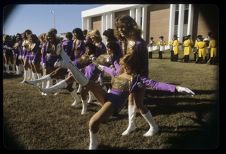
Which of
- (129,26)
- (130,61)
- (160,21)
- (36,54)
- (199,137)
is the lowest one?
(199,137)

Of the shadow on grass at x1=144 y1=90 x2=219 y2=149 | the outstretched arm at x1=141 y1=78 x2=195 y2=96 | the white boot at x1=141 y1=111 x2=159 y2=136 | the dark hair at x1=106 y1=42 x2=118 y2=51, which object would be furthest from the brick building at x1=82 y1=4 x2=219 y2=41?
the white boot at x1=141 y1=111 x2=159 y2=136

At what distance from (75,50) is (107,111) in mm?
2657

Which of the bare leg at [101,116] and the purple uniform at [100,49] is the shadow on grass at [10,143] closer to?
the bare leg at [101,116]

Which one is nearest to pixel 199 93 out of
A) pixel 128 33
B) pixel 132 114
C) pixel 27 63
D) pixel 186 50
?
pixel 132 114

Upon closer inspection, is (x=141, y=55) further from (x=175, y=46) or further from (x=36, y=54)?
(x=175, y=46)

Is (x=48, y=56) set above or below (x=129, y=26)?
below

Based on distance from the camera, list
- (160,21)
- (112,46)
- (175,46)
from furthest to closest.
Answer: (175,46) → (160,21) → (112,46)

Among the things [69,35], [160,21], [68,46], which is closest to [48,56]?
[68,46]

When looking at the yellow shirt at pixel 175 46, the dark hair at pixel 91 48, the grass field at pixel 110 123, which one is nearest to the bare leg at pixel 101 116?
the grass field at pixel 110 123

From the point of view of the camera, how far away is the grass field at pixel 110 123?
3.80 metres

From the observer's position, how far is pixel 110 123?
448 centimetres

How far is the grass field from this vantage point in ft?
12.5

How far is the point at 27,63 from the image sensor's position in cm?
779

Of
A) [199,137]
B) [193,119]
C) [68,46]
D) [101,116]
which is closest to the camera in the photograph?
[101,116]
